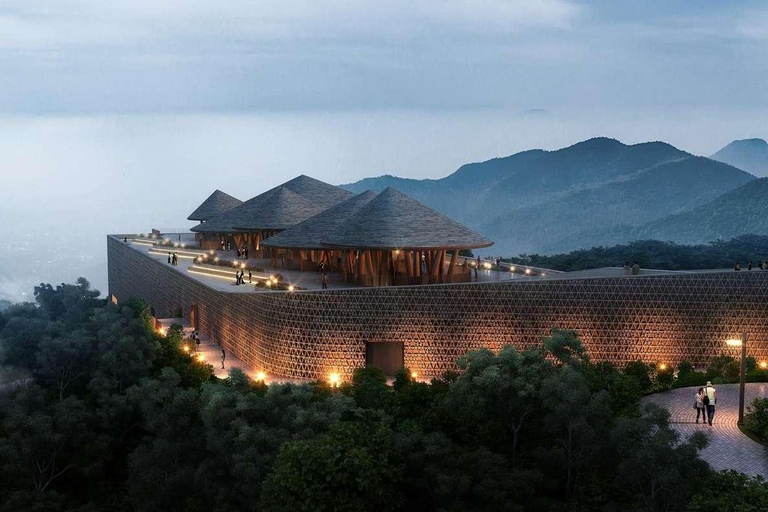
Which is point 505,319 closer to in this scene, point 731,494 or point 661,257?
point 731,494

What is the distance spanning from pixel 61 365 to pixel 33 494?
5.27m

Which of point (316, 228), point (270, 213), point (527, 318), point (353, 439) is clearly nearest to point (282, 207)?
point (270, 213)

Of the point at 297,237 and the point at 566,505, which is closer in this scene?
the point at 566,505

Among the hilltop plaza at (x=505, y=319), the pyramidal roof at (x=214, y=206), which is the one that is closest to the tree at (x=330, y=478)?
the hilltop plaza at (x=505, y=319)

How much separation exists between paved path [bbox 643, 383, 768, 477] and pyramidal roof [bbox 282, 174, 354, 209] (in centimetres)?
2943

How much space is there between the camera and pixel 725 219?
430 feet

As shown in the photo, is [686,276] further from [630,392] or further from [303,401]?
[303,401]

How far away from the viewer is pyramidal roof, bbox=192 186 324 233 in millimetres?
45938

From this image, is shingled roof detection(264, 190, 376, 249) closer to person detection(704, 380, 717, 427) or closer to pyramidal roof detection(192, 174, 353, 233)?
pyramidal roof detection(192, 174, 353, 233)

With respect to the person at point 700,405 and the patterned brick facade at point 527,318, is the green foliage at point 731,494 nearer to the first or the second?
the person at point 700,405

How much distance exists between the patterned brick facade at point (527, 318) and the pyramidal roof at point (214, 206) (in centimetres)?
3235

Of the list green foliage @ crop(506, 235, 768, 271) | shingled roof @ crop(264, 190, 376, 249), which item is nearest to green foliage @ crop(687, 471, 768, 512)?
shingled roof @ crop(264, 190, 376, 249)

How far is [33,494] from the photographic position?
2505cm

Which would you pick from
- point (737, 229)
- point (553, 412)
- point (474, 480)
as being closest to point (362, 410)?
point (474, 480)
